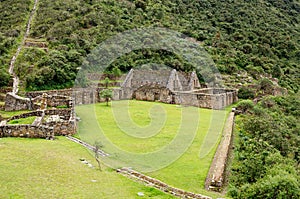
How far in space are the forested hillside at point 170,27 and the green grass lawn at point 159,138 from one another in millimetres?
14200

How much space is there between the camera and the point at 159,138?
67.4 feet

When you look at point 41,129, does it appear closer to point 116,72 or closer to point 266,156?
point 266,156

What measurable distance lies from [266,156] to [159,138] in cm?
618

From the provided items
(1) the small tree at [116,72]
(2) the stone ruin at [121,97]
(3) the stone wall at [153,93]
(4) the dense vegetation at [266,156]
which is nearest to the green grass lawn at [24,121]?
(2) the stone ruin at [121,97]

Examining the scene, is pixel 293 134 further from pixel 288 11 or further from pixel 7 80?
pixel 288 11

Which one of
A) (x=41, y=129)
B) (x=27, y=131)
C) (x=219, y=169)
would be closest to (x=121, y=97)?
(x=41, y=129)

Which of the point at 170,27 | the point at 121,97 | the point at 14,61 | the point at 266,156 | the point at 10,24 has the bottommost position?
the point at 266,156

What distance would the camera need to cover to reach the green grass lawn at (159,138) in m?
14.9

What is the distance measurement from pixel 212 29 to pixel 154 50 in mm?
22369

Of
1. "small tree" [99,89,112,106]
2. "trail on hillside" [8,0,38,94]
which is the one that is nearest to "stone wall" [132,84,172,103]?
"small tree" [99,89,112,106]

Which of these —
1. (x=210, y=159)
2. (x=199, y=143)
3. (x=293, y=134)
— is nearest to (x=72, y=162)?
(x=210, y=159)

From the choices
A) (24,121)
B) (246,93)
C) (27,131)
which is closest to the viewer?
(27,131)

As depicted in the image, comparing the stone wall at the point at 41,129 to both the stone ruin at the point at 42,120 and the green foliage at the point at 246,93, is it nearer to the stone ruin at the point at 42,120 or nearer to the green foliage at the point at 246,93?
the stone ruin at the point at 42,120

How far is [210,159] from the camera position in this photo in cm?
1714
